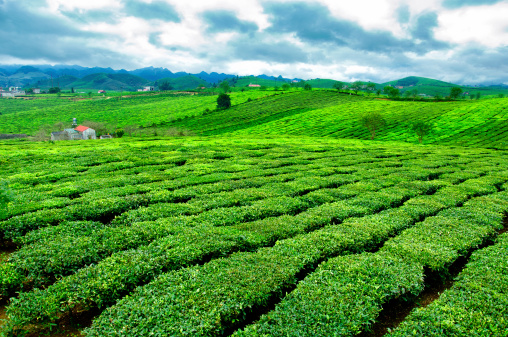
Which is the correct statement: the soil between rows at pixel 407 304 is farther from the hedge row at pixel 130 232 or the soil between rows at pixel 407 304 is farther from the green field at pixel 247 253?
the hedge row at pixel 130 232

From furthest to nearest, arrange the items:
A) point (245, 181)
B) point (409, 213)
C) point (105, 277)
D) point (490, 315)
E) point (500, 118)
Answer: point (500, 118), point (245, 181), point (409, 213), point (105, 277), point (490, 315)

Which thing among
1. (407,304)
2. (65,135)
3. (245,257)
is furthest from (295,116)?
(407,304)

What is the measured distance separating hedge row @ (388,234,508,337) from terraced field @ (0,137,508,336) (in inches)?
1.8

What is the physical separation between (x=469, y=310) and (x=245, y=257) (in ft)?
25.8

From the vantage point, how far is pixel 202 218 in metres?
15.2

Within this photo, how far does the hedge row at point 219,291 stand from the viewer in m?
7.92

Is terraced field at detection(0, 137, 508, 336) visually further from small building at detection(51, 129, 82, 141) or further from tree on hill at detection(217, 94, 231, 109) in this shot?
tree on hill at detection(217, 94, 231, 109)

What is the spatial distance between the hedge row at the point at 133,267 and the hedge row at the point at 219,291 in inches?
30.4

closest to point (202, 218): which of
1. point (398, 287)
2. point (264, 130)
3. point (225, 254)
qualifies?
point (225, 254)

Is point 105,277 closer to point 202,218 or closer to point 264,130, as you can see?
point 202,218

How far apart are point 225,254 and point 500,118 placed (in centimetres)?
13426

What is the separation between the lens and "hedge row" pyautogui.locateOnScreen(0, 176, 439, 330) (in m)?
8.52

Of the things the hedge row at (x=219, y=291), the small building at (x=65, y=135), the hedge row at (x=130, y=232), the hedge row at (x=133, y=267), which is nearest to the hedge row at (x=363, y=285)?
the hedge row at (x=219, y=291)

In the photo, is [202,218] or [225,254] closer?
[225,254]
